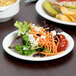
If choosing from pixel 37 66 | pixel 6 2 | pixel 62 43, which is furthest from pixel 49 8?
pixel 37 66

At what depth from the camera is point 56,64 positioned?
3.81 feet

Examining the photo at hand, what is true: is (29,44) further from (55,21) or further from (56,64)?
(55,21)

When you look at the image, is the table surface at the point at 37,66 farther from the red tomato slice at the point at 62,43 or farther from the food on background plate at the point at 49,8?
the food on background plate at the point at 49,8

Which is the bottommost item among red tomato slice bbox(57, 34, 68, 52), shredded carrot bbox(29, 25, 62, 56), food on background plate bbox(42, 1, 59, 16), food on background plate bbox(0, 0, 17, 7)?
food on background plate bbox(42, 1, 59, 16)

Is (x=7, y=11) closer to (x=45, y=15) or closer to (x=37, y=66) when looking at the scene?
(x=45, y=15)

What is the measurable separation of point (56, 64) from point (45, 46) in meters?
0.12

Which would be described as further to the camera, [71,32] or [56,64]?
[71,32]

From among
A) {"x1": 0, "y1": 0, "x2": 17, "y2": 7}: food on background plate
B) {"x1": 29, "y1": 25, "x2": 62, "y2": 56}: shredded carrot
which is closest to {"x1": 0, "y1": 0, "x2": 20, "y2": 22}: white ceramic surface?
{"x1": 0, "y1": 0, "x2": 17, "y2": 7}: food on background plate

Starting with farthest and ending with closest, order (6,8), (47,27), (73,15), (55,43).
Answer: (73,15) < (6,8) < (47,27) < (55,43)

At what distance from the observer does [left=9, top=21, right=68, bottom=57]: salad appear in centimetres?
118

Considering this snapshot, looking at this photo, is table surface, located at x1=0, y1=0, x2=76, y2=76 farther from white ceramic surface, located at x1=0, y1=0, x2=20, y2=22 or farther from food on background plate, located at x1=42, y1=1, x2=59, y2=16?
food on background plate, located at x1=42, y1=1, x2=59, y2=16

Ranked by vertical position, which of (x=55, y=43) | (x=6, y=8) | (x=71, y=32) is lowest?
(x=71, y=32)

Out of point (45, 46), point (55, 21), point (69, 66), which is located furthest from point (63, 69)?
point (55, 21)

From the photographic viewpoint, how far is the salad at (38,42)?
118cm
